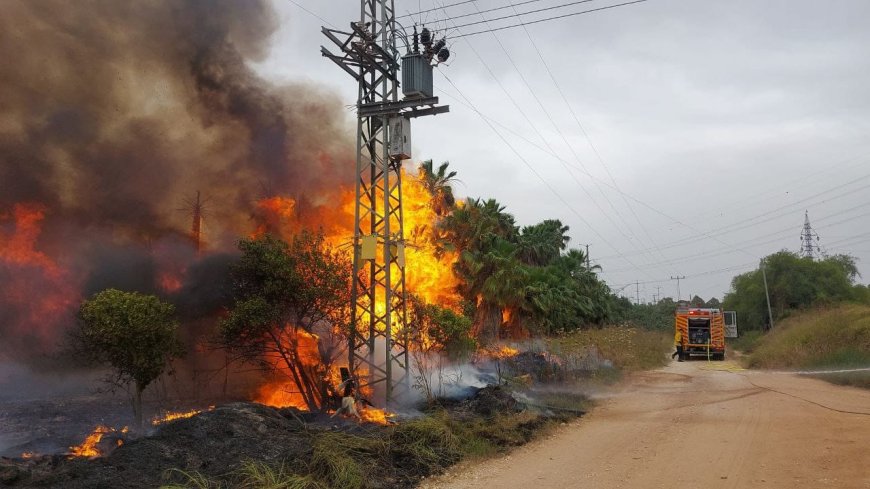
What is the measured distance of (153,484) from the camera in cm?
798

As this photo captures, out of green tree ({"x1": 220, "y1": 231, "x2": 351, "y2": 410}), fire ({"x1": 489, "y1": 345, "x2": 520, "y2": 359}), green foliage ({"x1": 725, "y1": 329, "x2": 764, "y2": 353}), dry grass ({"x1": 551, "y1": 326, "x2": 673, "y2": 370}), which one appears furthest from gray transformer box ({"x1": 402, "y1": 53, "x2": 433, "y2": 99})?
green foliage ({"x1": 725, "y1": 329, "x2": 764, "y2": 353})

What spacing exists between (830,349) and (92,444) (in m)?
25.9

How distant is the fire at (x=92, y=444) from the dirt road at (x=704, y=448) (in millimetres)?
6290

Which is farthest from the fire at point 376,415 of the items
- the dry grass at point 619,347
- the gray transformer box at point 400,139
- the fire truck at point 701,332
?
the fire truck at point 701,332

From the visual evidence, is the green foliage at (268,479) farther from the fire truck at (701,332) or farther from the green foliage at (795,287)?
the green foliage at (795,287)

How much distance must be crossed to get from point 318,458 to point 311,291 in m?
6.17

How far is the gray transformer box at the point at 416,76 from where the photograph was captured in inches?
604

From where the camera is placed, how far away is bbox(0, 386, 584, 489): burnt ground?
819 cm

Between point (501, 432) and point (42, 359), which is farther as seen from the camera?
point (42, 359)

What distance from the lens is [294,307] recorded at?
49.4 feet

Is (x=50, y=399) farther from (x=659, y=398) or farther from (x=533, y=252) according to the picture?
(x=533, y=252)

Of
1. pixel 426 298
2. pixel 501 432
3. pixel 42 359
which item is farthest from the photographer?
pixel 426 298

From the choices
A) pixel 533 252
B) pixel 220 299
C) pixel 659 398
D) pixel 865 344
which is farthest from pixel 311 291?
pixel 533 252

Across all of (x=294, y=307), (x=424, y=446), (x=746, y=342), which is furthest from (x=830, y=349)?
(x=746, y=342)
